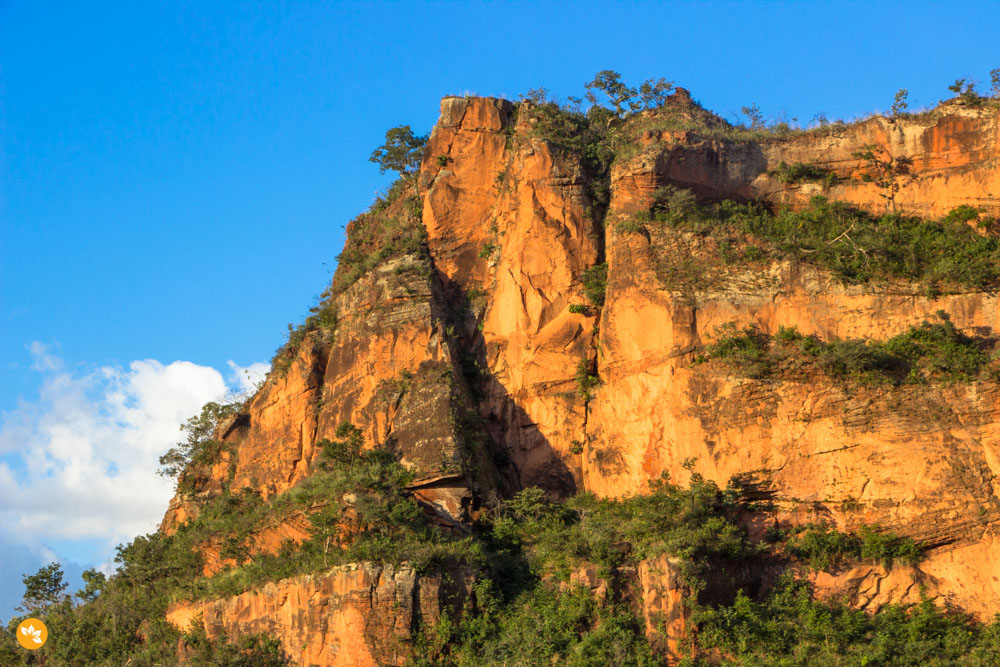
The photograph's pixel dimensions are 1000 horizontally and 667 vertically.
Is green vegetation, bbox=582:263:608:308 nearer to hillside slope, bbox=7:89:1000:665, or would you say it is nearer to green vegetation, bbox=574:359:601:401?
hillside slope, bbox=7:89:1000:665

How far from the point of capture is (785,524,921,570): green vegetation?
2816 cm

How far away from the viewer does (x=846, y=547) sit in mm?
28578

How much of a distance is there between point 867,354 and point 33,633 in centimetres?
2380

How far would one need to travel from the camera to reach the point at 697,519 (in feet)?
93.8

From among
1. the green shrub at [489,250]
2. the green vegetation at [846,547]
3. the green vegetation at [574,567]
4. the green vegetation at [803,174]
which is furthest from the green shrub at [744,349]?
the green shrub at [489,250]

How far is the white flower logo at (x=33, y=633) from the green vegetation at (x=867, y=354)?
777 inches

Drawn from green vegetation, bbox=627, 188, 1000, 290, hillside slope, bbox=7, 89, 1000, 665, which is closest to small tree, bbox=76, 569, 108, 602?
hillside slope, bbox=7, 89, 1000, 665

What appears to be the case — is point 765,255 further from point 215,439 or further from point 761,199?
point 215,439

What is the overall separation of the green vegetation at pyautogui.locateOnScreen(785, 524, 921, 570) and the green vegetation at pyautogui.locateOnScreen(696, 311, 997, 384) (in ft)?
12.3

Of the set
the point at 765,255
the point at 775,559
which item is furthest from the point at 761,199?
the point at 775,559

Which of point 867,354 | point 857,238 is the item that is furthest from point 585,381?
point 857,238

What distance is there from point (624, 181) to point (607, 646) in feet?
44.6

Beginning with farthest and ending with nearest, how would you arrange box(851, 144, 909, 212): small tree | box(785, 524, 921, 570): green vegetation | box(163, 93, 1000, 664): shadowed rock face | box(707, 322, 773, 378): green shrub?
1. box(851, 144, 909, 212): small tree
2. box(707, 322, 773, 378): green shrub
3. box(163, 93, 1000, 664): shadowed rock face
4. box(785, 524, 921, 570): green vegetation

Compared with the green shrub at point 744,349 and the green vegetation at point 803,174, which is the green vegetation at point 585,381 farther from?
the green vegetation at point 803,174
